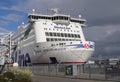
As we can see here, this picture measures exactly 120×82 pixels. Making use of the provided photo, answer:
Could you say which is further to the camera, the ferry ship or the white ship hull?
the ferry ship

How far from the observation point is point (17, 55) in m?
76.1

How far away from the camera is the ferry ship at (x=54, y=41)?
5222cm

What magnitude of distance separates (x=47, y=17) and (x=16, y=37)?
22.8m

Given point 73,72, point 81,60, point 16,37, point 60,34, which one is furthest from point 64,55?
point 16,37

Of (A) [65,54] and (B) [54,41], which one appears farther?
(B) [54,41]

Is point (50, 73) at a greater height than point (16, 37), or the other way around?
point (16, 37)

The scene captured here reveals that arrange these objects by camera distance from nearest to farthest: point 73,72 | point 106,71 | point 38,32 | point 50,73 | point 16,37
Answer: point 106,71 < point 73,72 < point 50,73 < point 38,32 < point 16,37

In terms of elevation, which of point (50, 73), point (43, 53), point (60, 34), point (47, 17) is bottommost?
point (50, 73)

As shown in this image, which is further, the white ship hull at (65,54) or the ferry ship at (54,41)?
the ferry ship at (54,41)

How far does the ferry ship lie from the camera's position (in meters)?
52.2

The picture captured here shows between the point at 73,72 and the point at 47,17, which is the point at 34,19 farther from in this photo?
the point at 73,72

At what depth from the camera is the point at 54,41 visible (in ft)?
184

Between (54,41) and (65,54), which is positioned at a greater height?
(54,41)

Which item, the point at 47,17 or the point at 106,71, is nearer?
the point at 106,71
